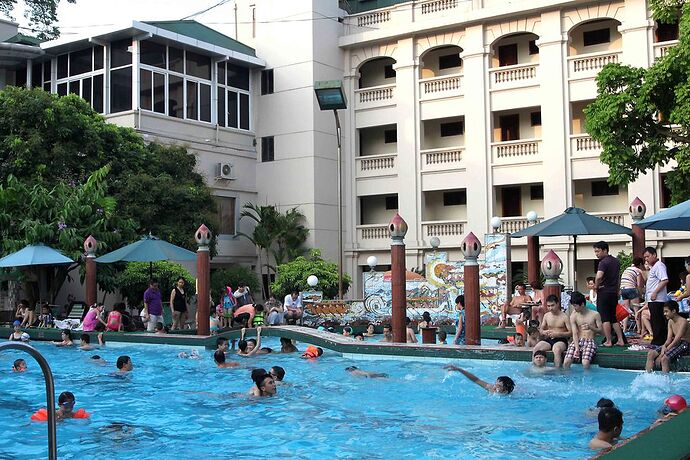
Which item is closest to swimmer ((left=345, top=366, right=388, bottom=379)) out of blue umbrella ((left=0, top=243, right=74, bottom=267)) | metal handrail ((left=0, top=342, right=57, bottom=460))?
metal handrail ((left=0, top=342, right=57, bottom=460))

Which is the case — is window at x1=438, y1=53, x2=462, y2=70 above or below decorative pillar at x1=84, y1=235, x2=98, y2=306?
above

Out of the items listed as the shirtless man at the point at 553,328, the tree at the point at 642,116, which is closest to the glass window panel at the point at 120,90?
the tree at the point at 642,116

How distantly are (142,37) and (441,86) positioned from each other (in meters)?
11.5

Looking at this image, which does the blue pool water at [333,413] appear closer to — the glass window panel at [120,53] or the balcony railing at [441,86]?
the glass window panel at [120,53]

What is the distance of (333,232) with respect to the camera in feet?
109

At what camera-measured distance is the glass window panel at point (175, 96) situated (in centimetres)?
3014

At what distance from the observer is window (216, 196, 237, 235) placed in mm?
32062

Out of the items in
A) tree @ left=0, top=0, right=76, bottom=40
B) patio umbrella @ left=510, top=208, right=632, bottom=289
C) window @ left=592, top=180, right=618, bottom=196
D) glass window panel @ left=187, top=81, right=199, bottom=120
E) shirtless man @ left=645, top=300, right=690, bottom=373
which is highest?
tree @ left=0, top=0, right=76, bottom=40

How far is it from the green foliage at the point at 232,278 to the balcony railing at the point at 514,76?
11.7m

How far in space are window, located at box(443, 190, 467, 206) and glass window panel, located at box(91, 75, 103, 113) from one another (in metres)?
13.8

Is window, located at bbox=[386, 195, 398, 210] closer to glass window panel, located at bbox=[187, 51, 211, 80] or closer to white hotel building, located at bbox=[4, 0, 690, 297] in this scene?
white hotel building, located at bbox=[4, 0, 690, 297]

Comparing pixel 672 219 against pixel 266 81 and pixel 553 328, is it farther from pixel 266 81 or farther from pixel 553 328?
pixel 266 81

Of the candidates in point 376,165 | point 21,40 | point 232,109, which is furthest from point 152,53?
point 376,165

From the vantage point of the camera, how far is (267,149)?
33562 mm
